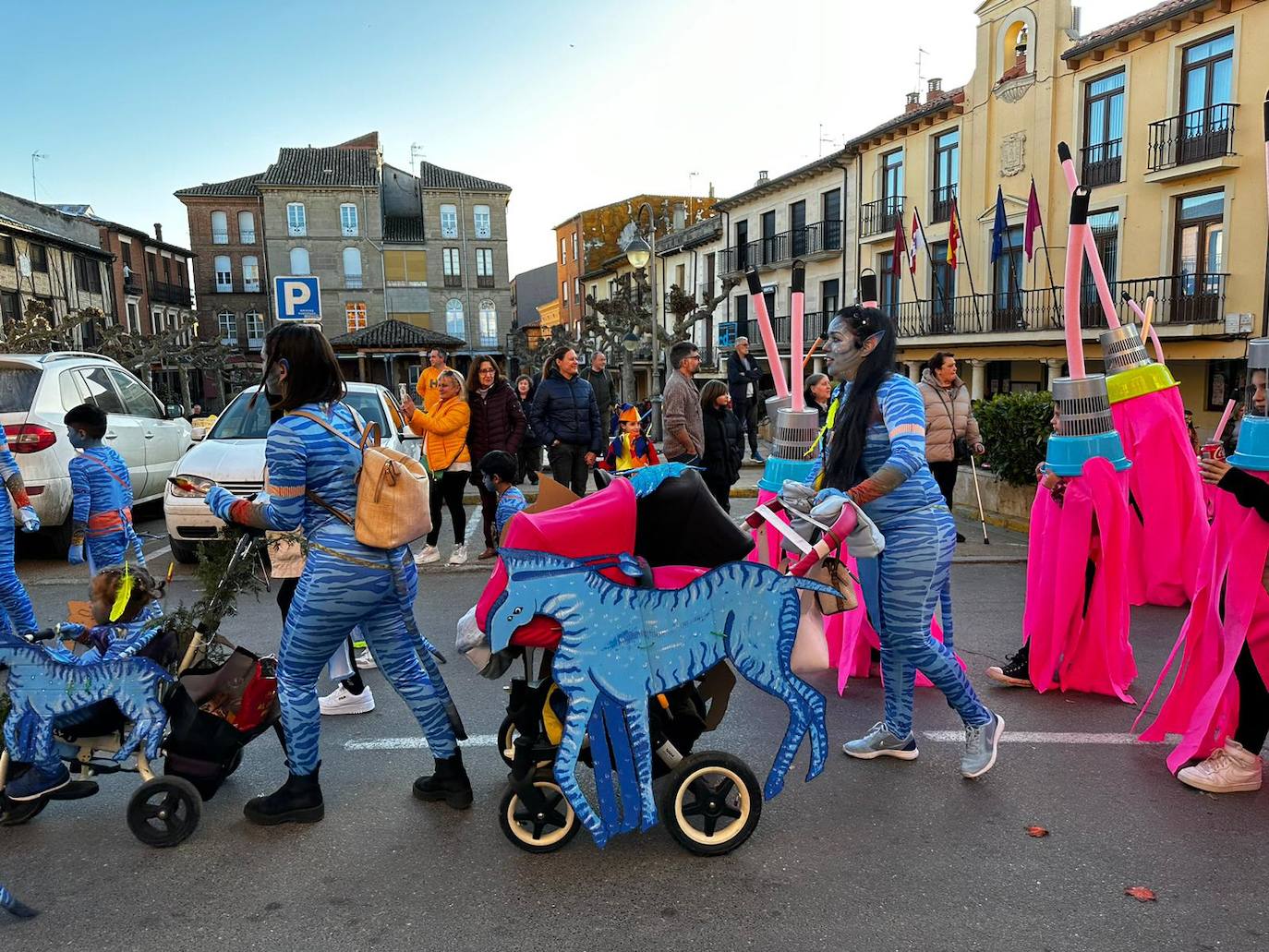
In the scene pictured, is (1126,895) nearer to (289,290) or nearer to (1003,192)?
(289,290)

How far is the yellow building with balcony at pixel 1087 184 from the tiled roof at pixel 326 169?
34.8 meters

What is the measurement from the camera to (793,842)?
341cm

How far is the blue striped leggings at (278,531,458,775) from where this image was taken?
11.2ft

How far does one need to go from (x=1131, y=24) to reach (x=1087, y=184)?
142 inches

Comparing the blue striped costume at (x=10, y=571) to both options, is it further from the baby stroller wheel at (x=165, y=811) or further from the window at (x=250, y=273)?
the window at (x=250, y=273)

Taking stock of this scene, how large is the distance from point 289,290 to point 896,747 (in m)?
7.81

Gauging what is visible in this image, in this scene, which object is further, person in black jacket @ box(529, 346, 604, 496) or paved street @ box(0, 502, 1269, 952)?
person in black jacket @ box(529, 346, 604, 496)

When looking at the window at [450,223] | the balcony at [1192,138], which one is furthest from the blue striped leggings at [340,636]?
the window at [450,223]

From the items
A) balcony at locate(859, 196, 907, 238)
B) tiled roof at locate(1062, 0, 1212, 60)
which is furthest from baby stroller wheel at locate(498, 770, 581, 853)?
balcony at locate(859, 196, 907, 238)

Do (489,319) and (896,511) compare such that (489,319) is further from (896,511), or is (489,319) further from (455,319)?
(896,511)

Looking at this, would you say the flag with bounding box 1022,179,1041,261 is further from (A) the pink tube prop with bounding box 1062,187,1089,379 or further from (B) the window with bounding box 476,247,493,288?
(B) the window with bounding box 476,247,493,288

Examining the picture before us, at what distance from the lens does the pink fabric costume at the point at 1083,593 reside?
486 cm

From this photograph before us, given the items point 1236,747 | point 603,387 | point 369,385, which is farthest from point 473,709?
point 603,387

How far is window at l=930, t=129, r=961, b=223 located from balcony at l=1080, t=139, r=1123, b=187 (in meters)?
4.09
